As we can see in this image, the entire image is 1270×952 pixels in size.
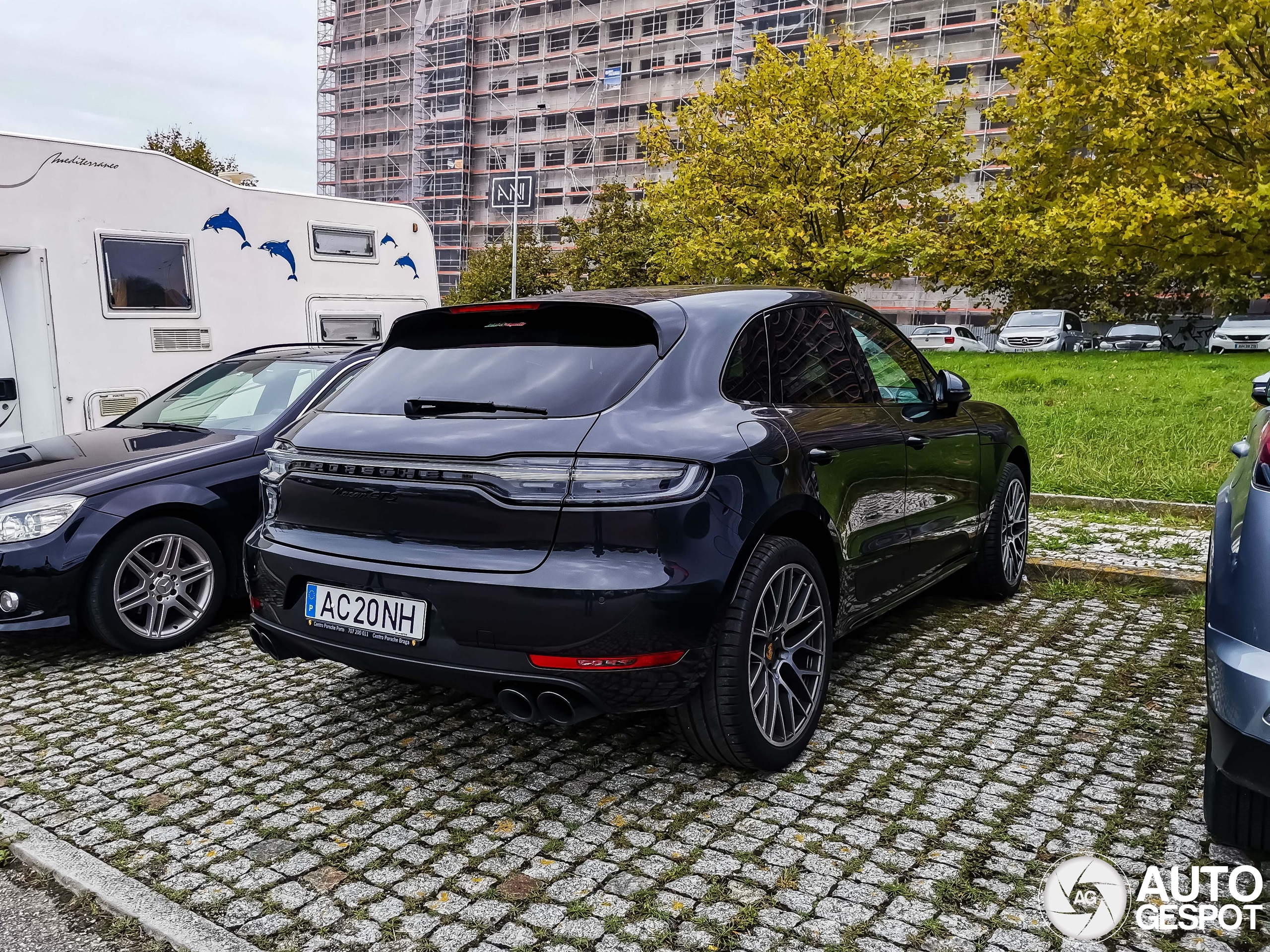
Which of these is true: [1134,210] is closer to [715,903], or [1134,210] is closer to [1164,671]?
[1164,671]

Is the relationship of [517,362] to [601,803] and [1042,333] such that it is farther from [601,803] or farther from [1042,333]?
[1042,333]

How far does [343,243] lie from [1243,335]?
27.6 metres

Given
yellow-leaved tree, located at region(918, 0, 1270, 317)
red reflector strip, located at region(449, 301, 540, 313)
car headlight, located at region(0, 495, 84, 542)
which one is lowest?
car headlight, located at region(0, 495, 84, 542)

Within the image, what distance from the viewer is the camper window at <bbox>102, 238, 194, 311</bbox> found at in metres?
8.94

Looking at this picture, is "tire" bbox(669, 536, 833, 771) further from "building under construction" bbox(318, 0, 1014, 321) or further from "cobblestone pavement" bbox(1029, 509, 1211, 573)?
"building under construction" bbox(318, 0, 1014, 321)

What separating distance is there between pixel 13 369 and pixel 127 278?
1.22 m

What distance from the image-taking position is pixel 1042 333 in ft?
103

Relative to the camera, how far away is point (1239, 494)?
9.84ft

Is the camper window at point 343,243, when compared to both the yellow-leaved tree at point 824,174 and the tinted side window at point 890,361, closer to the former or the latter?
the tinted side window at point 890,361

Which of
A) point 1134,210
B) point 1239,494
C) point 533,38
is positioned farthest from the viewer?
point 533,38

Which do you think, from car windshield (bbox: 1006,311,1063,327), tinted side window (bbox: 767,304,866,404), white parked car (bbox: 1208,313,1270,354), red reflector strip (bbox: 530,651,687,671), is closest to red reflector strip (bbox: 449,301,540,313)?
tinted side window (bbox: 767,304,866,404)

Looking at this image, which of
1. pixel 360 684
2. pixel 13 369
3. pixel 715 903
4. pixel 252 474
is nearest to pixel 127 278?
pixel 13 369

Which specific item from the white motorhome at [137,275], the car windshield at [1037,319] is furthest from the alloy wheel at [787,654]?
the car windshield at [1037,319]

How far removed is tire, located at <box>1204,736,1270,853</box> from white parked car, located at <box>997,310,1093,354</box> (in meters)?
29.7
